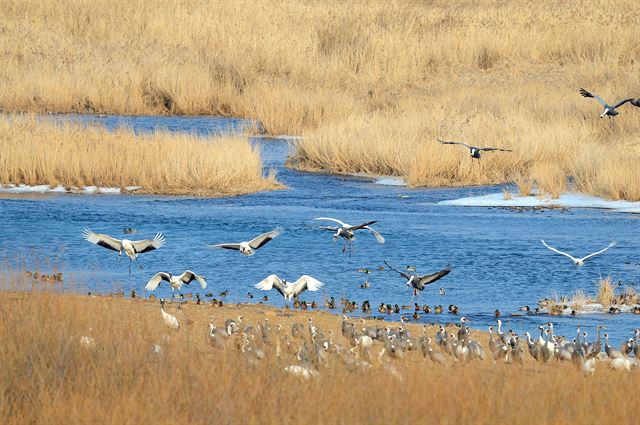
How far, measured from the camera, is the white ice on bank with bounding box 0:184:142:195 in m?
26.3

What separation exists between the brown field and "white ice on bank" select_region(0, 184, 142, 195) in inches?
629

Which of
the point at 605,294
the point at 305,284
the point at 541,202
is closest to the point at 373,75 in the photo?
the point at 541,202

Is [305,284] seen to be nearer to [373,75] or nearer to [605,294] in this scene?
[605,294]

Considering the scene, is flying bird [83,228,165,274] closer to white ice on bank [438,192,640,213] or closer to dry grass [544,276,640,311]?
dry grass [544,276,640,311]

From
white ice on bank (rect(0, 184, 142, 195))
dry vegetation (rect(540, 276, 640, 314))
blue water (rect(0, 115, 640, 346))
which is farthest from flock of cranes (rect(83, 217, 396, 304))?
white ice on bank (rect(0, 184, 142, 195))

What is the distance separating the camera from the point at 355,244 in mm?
21453

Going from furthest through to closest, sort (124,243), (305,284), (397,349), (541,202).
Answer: (541,202) < (124,243) < (305,284) < (397,349)

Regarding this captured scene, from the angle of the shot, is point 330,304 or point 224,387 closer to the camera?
point 224,387

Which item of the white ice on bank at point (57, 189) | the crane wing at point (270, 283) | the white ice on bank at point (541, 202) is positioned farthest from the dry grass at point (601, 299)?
the white ice on bank at point (57, 189)

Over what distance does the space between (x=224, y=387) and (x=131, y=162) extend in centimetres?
1853

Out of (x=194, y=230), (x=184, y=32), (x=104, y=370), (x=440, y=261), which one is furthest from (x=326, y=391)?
(x=184, y=32)

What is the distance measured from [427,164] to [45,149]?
27.4 feet

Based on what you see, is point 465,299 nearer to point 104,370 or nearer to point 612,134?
point 104,370

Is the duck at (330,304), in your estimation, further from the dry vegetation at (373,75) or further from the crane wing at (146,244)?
the dry vegetation at (373,75)
